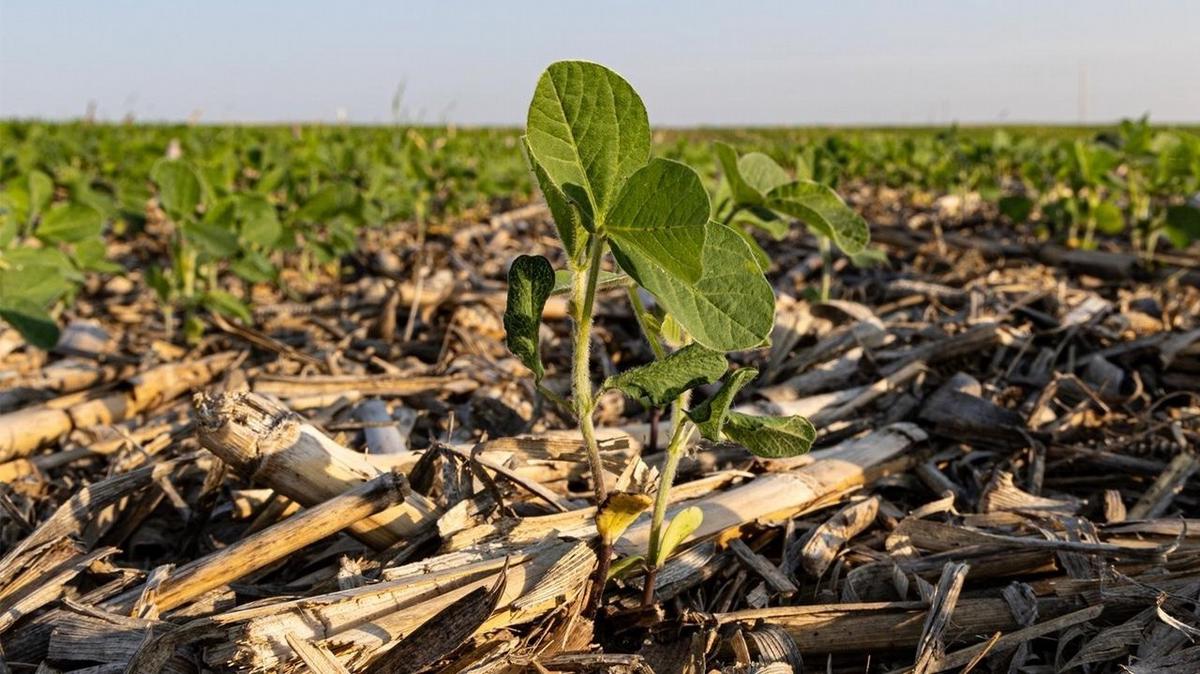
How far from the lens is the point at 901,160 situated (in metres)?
10.6

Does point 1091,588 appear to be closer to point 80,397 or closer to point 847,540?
point 847,540

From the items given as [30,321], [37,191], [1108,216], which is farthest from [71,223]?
[1108,216]

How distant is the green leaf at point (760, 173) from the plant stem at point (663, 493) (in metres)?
0.77

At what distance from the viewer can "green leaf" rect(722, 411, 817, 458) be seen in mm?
1332

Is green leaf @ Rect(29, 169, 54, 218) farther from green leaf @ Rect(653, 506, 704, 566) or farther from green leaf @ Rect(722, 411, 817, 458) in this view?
green leaf @ Rect(722, 411, 817, 458)

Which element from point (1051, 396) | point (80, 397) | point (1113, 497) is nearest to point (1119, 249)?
point (1051, 396)

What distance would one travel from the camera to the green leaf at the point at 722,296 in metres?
1.15

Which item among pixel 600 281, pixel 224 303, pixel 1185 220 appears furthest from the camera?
pixel 1185 220

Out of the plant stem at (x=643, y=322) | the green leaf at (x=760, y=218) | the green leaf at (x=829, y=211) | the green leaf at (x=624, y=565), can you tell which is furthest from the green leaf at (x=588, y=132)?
the green leaf at (x=760, y=218)

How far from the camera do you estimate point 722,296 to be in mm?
1177

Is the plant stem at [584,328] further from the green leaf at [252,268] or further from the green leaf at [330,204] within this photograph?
the green leaf at [330,204]

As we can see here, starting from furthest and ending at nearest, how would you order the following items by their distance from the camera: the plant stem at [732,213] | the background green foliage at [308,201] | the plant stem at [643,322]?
the background green foliage at [308,201] < the plant stem at [732,213] < the plant stem at [643,322]

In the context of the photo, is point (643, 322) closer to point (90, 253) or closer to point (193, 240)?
point (193, 240)

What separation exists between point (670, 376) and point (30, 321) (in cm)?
222
